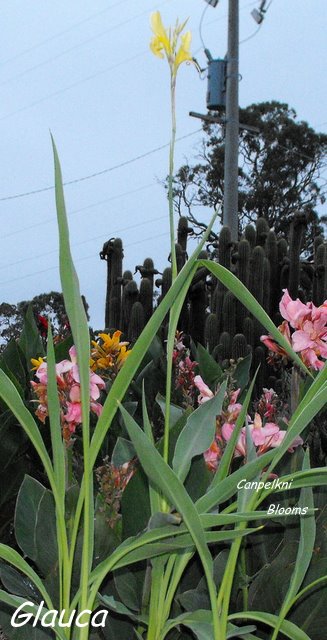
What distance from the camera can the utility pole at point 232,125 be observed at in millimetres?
12758

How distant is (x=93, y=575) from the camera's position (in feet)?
4.35

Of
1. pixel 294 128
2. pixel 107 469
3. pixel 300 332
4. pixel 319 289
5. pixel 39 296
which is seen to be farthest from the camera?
pixel 294 128

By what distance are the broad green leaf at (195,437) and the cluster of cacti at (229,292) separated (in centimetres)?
337

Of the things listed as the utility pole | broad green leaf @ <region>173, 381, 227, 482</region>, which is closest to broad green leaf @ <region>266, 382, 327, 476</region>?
broad green leaf @ <region>173, 381, 227, 482</region>

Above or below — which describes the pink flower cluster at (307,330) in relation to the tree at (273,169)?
below

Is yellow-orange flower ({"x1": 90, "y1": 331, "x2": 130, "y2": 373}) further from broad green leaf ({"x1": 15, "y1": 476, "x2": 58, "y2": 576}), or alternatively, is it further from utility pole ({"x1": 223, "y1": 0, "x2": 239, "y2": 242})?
utility pole ({"x1": 223, "y1": 0, "x2": 239, "y2": 242})

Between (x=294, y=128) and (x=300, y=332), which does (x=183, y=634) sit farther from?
(x=294, y=128)

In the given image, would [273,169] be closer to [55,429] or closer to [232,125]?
[232,125]

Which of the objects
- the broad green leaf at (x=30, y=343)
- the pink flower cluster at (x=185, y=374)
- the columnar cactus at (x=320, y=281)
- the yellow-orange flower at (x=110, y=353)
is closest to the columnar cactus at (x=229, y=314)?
the columnar cactus at (x=320, y=281)

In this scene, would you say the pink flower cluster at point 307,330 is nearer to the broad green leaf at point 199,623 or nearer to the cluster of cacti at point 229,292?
the broad green leaf at point 199,623

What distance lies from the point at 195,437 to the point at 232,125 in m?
12.5

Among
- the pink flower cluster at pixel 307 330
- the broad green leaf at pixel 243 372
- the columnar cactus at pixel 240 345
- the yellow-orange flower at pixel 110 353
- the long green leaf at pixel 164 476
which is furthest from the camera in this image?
the columnar cactus at pixel 240 345

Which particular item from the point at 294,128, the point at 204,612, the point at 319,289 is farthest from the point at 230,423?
the point at 294,128

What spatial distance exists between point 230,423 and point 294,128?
25.4 meters
